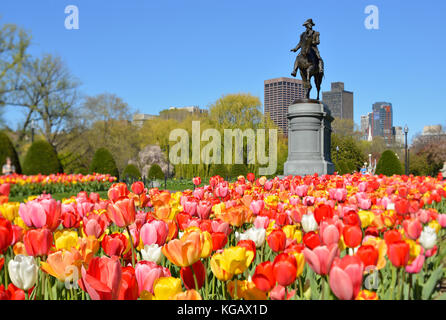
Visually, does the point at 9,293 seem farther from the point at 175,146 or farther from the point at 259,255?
the point at 175,146

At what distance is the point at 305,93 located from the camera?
1673 centimetres

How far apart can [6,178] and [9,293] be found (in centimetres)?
1720

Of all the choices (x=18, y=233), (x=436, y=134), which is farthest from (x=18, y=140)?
(x=436, y=134)

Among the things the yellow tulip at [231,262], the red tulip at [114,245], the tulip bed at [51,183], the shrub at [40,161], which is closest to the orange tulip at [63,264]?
the red tulip at [114,245]

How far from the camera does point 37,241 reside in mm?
1920

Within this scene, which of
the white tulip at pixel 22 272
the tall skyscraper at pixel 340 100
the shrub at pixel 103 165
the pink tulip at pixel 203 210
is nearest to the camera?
the white tulip at pixel 22 272

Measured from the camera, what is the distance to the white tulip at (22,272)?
155cm

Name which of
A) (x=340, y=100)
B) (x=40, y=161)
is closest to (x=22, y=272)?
(x=40, y=161)

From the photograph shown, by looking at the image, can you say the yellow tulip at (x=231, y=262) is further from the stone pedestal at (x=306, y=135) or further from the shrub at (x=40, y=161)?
the shrub at (x=40, y=161)

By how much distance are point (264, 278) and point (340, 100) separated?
172011 millimetres

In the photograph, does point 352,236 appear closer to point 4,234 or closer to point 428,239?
point 428,239

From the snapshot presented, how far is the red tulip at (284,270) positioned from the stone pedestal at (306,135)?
14.3 m

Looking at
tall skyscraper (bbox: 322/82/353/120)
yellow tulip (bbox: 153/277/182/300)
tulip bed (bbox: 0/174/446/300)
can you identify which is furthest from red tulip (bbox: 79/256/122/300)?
tall skyscraper (bbox: 322/82/353/120)
